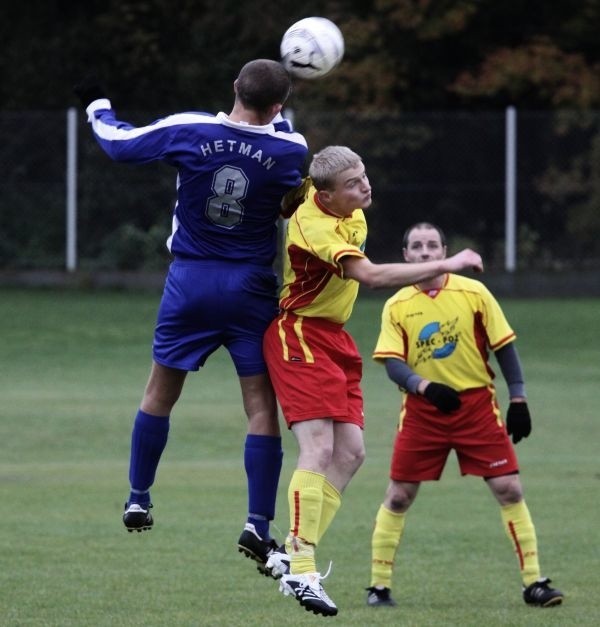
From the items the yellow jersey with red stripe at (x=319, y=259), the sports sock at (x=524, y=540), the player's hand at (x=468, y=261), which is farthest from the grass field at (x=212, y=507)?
the player's hand at (x=468, y=261)

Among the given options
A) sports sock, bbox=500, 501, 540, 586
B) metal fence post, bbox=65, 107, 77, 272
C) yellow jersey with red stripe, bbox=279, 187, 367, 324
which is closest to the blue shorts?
yellow jersey with red stripe, bbox=279, 187, 367, 324

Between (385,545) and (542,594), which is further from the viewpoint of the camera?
(385,545)

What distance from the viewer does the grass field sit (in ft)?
28.2

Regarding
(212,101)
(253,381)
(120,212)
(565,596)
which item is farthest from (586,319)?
(253,381)

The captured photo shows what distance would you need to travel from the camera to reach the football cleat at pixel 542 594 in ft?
28.5

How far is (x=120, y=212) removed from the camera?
24.2m

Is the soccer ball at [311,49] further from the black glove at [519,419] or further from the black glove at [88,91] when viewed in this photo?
the black glove at [519,419]

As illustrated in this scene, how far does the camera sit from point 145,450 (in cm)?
785

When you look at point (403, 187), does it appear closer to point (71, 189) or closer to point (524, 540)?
point (71, 189)

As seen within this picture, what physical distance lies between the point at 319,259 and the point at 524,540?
2.47 metres

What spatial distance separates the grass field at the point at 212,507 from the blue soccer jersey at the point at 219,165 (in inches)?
74.8

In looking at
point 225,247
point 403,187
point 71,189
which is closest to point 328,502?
point 225,247

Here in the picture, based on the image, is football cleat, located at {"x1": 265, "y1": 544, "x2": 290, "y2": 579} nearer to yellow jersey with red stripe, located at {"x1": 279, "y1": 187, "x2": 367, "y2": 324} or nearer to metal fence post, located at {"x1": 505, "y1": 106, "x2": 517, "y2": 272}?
yellow jersey with red stripe, located at {"x1": 279, "y1": 187, "x2": 367, "y2": 324}

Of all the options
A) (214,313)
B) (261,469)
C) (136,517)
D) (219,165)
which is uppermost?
(219,165)
